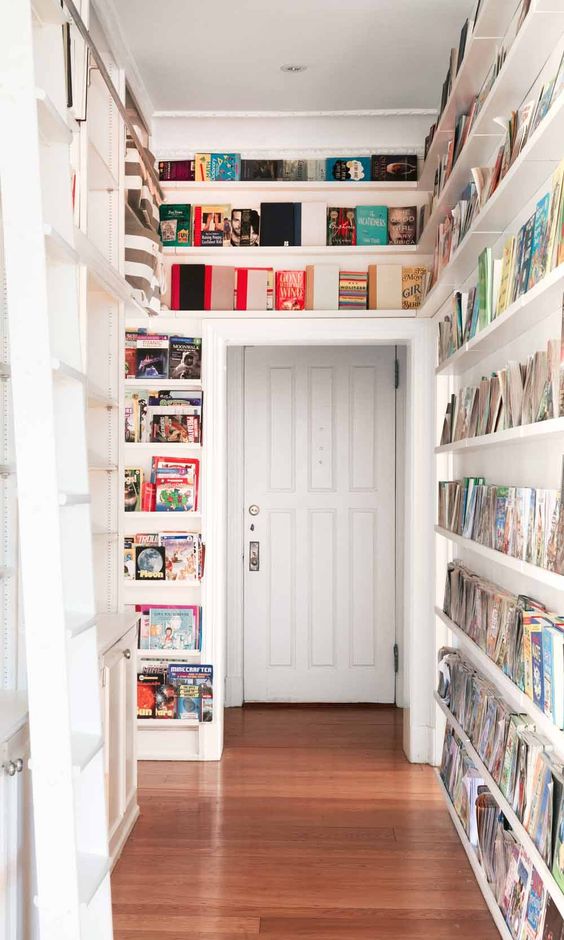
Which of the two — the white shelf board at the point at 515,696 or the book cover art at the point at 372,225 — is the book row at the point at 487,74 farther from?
the white shelf board at the point at 515,696

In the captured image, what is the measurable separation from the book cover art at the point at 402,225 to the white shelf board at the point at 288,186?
0.10 metres

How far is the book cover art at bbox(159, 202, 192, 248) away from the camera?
14.0ft

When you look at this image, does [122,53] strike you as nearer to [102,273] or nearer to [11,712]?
[102,273]

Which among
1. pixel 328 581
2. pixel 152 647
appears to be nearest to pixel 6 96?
pixel 152 647

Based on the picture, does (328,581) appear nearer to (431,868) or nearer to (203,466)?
(203,466)

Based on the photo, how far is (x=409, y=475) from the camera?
13.8 ft

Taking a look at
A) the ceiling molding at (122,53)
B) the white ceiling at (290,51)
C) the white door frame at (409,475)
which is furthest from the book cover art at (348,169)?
the ceiling molding at (122,53)

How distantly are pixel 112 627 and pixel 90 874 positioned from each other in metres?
1.40

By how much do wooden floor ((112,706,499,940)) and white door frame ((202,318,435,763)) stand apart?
1.08 ft

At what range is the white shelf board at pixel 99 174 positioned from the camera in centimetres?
302

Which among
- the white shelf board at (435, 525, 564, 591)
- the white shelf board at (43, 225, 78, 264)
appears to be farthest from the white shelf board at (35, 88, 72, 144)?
the white shelf board at (435, 525, 564, 591)

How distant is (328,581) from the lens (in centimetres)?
521

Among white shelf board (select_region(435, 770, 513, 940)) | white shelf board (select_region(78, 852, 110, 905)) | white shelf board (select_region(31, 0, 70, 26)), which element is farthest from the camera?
white shelf board (select_region(435, 770, 513, 940))

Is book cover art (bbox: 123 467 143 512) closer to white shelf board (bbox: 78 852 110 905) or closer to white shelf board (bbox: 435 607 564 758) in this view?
white shelf board (bbox: 435 607 564 758)
